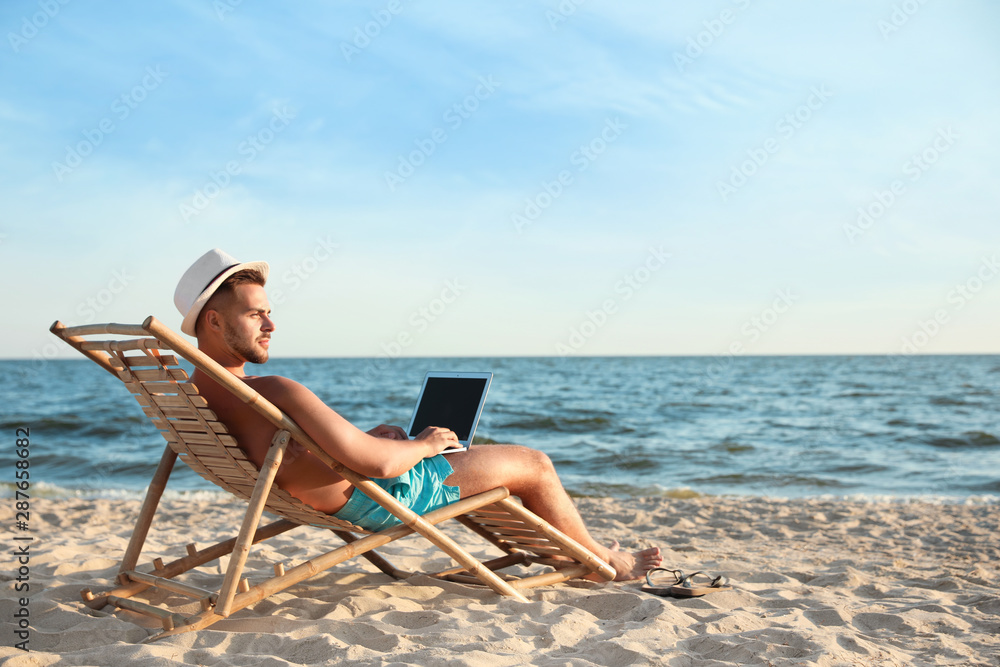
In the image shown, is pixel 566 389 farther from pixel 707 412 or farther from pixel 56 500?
pixel 56 500

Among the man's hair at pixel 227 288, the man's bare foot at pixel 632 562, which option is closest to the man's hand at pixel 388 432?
the man's hair at pixel 227 288

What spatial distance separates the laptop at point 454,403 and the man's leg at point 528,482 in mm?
102

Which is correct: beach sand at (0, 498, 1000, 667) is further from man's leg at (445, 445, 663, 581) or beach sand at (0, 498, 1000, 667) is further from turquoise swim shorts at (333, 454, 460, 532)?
turquoise swim shorts at (333, 454, 460, 532)

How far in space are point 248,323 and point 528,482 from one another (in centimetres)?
139

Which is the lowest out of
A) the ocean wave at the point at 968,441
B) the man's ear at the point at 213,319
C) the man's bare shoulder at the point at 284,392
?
the man's bare shoulder at the point at 284,392

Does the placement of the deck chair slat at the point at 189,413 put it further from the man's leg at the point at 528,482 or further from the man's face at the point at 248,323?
the man's leg at the point at 528,482

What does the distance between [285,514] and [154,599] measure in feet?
2.67

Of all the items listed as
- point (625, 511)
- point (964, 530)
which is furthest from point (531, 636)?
point (964, 530)

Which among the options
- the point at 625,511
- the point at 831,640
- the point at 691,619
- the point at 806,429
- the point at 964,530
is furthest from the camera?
the point at 806,429

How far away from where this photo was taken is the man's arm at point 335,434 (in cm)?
255

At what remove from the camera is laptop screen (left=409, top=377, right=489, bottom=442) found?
3.23 m

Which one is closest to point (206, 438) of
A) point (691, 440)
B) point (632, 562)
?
point (632, 562)

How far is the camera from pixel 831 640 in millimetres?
2684

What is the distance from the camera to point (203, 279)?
2602mm
